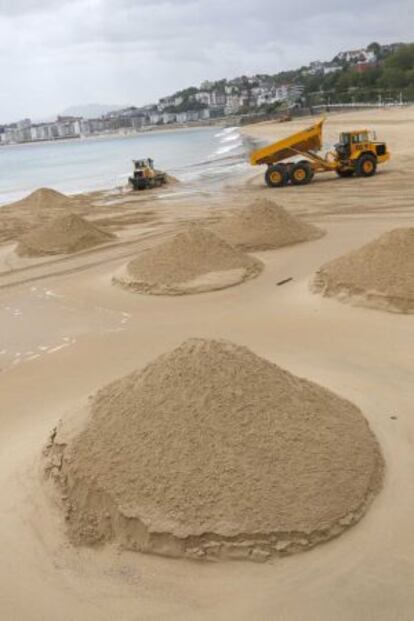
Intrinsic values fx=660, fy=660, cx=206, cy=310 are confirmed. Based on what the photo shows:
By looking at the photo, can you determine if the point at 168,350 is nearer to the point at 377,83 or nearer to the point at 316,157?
the point at 316,157

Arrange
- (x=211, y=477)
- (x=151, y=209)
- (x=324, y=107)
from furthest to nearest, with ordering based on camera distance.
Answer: (x=324, y=107) < (x=151, y=209) < (x=211, y=477)

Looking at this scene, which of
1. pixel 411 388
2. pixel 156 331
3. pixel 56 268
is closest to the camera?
pixel 411 388

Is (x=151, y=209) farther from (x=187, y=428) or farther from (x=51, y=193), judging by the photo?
(x=187, y=428)

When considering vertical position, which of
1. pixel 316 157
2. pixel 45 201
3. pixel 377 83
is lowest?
pixel 45 201

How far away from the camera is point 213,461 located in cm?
492

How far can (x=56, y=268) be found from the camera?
14242 millimetres

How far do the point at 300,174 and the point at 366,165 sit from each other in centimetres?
241

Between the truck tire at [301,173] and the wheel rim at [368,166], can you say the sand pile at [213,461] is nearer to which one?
the truck tire at [301,173]

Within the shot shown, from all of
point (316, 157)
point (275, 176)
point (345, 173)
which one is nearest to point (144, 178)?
point (275, 176)

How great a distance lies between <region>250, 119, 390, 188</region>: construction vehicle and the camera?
2375cm

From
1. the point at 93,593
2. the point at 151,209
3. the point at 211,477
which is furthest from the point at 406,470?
the point at 151,209

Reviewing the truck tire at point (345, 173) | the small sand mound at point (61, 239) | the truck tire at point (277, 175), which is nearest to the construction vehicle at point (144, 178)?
the truck tire at point (277, 175)

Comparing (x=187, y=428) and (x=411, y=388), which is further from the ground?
(x=187, y=428)

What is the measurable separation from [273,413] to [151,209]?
17850 millimetres
